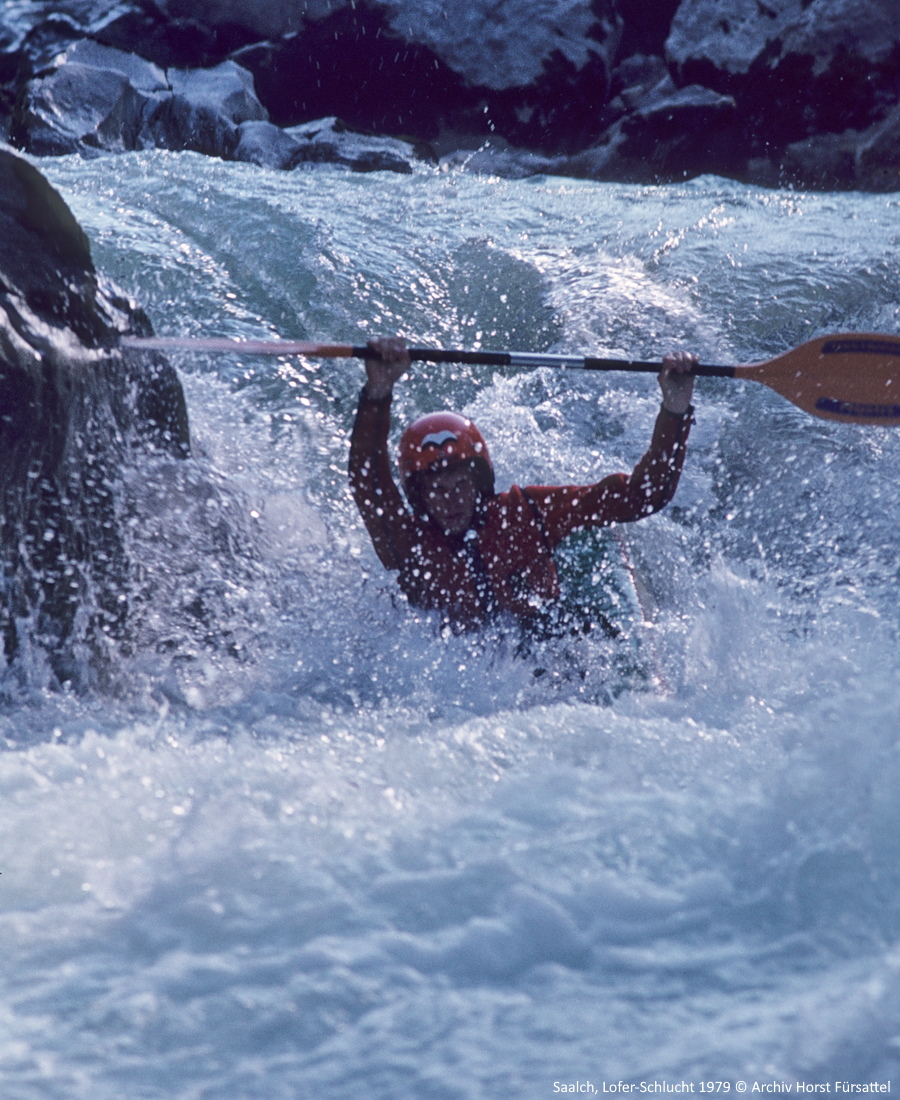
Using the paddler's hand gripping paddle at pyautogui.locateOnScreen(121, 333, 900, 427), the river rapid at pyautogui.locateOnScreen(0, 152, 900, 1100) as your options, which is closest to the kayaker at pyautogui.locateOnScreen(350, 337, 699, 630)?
the river rapid at pyautogui.locateOnScreen(0, 152, 900, 1100)

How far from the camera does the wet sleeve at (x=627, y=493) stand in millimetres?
3051

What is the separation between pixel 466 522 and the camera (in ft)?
10.5

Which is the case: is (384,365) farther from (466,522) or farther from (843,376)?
(843,376)

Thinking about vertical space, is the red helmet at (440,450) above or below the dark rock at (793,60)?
below

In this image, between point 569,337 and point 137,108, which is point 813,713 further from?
point 137,108

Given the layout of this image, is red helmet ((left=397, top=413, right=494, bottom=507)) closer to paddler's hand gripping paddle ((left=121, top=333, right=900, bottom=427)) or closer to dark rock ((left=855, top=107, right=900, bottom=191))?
paddler's hand gripping paddle ((left=121, top=333, right=900, bottom=427))

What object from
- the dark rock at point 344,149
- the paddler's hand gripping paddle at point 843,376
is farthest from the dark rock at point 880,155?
the paddler's hand gripping paddle at point 843,376

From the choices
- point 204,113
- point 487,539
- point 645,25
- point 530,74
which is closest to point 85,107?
point 204,113

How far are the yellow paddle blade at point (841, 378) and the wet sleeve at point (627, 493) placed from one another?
0.63m

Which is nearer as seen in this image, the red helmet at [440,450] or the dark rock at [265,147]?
the red helmet at [440,450]

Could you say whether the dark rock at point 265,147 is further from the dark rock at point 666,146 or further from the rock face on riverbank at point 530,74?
the dark rock at point 666,146

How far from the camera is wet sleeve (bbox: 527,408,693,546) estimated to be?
305cm

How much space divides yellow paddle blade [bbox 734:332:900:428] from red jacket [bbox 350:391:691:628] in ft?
2.71

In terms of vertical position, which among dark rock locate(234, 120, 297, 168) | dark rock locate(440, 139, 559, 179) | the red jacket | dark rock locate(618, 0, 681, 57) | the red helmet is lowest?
the red jacket
